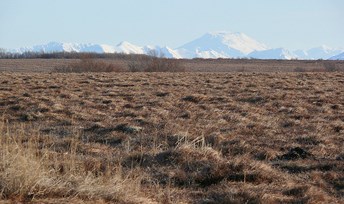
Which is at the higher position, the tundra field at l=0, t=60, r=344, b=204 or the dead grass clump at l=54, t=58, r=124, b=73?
the tundra field at l=0, t=60, r=344, b=204

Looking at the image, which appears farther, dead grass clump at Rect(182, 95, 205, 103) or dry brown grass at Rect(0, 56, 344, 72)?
dry brown grass at Rect(0, 56, 344, 72)

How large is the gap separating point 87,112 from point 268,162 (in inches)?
232

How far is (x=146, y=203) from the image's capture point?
4.77m

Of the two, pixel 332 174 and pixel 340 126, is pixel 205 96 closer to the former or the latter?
pixel 340 126

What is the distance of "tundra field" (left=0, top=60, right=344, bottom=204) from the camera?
5000mm

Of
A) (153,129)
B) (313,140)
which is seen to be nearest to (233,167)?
(313,140)

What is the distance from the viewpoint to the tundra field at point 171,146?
500 centimetres

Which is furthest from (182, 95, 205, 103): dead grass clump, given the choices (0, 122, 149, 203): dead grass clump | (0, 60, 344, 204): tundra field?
(0, 122, 149, 203): dead grass clump

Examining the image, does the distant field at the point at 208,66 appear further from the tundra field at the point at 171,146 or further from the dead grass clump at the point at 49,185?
the dead grass clump at the point at 49,185

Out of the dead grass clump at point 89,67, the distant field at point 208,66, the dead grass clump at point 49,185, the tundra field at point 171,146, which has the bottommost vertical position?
the distant field at point 208,66

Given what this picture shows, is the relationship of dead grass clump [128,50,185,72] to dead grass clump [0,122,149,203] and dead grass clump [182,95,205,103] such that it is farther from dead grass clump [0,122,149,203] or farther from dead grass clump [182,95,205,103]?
dead grass clump [0,122,149,203]

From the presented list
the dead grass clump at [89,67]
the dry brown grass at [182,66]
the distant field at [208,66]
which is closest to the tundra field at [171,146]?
the dead grass clump at [89,67]

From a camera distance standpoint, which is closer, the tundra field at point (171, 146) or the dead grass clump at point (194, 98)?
the tundra field at point (171, 146)

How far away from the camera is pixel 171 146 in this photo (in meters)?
8.08
